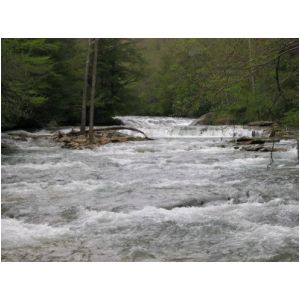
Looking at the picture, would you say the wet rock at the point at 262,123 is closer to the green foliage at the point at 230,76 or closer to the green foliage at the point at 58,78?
the green foliage at the point at 230,76

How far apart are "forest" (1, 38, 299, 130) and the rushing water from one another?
680 millimetres

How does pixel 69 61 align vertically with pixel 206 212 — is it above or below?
above

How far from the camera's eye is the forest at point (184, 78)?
13.9 feet

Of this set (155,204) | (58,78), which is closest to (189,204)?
(155,204)

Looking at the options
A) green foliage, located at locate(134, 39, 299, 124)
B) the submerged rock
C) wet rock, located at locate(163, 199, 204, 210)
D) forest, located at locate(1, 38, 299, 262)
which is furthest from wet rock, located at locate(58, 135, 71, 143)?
wet rock, located at locate(163, 199, 204, 210)

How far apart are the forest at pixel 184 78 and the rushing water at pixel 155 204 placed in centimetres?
68

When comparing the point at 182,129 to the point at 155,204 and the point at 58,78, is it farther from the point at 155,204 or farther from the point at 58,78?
the point at 155,204

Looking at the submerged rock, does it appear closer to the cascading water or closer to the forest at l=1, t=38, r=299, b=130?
the cascading water

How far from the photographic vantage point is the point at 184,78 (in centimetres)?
488

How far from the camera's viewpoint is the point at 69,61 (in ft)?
24.3

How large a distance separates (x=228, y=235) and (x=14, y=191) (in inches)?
92.1

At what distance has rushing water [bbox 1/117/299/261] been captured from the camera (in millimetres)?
3613
